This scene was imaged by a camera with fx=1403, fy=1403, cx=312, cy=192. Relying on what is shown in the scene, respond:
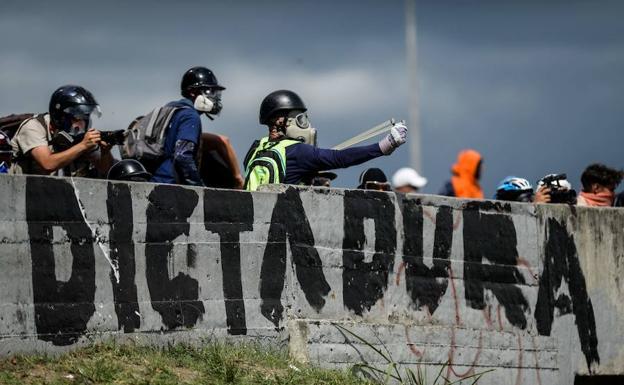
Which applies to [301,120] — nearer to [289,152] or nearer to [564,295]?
[289,152]

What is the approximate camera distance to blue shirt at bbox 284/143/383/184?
38.4 ft

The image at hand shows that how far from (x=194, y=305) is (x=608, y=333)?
5.29m

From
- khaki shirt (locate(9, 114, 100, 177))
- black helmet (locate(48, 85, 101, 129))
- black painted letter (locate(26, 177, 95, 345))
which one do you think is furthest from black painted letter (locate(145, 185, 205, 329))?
black helmet (locate(48, 85, 101, 129))

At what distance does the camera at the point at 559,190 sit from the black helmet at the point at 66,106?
5132mm

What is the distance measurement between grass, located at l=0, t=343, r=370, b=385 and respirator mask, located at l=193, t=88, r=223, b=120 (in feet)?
9.59

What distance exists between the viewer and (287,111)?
40.5 feet

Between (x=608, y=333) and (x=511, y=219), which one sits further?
(x=608, y=333)

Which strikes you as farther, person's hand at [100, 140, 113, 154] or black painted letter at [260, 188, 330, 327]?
person's hand at [100, 140, 113, 154]

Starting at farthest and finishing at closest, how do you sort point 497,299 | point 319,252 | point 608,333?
point 608,333 → point 497,299 → point 319,252

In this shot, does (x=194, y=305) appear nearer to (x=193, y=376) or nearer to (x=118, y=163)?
(x=193, y=376)

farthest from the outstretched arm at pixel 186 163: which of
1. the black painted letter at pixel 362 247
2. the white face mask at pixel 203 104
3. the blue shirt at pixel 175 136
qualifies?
the black painted letter at pixel 362 247

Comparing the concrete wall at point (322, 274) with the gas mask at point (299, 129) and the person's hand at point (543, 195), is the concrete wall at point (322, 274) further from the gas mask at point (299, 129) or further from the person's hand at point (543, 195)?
the gas mask at point (299, 129)

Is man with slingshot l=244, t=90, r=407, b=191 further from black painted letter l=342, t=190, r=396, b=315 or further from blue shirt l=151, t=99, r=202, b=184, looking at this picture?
blue shirt l=151, t=99, r=202, b=184

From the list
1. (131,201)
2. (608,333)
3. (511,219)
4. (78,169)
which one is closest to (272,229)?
(131,201)
